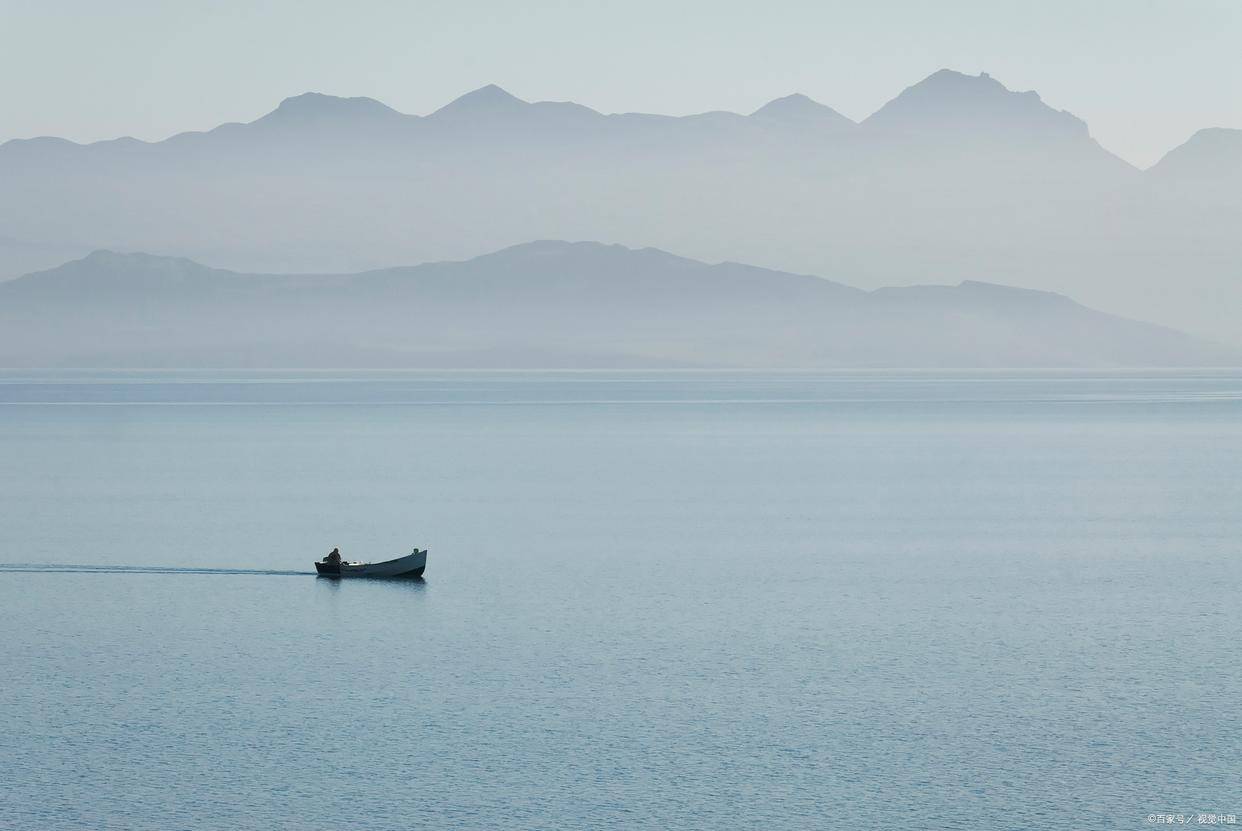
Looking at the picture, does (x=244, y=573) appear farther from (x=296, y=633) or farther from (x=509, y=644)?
(x=509, y=644)

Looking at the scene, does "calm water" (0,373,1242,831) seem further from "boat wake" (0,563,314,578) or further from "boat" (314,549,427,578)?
"boat" (314,549,427,578)

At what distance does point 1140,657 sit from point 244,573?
114 ft

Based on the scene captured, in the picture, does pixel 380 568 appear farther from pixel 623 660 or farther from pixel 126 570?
pixel 623 660

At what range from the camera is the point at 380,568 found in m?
60.1

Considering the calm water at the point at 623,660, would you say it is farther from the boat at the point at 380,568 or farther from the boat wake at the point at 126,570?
the boat at the point at 380,568

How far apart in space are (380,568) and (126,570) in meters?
10.9

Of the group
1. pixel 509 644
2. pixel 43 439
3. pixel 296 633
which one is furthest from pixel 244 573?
pixel 43 439

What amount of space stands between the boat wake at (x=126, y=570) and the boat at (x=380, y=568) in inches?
104

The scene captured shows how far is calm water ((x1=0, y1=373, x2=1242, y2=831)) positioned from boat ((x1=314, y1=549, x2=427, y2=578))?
0.91 metres

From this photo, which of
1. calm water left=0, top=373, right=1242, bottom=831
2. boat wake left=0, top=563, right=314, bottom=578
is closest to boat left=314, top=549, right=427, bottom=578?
calm water left=0, top=373, right=1242, bottom=831

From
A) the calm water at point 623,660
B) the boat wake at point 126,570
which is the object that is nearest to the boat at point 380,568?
the calm water at point 623,660

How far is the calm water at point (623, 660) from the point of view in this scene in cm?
3175

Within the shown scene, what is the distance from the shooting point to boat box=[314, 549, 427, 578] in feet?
195

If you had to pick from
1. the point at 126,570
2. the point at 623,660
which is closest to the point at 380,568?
the point at 126,570
